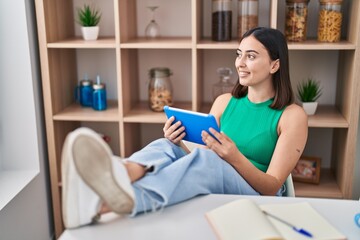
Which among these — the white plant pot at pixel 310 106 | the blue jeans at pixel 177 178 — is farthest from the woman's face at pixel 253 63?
the white plant pot at pixel 310 106

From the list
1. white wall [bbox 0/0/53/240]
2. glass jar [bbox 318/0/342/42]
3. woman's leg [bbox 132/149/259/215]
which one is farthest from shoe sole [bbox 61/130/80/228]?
glass jar [bbox 318/0/342/42]

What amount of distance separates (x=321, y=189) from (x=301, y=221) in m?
1.35

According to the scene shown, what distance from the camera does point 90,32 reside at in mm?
2340

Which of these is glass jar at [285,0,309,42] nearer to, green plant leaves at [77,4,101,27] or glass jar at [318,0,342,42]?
glass jar at [318,0,342,42]

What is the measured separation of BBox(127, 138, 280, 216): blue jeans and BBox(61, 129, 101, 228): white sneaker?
110mm

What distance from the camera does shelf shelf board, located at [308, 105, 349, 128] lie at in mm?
2182

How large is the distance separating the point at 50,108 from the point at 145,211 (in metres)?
1.36

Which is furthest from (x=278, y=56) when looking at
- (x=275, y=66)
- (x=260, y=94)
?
(x=260, y=94)

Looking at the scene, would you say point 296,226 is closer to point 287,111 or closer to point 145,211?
point 145,211

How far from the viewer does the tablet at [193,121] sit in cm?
143

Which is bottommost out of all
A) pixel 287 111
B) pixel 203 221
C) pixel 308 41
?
pixel 203 221

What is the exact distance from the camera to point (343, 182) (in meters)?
2.25

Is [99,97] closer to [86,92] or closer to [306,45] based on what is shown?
[86,92]

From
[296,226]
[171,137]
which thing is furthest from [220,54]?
[296,226]
